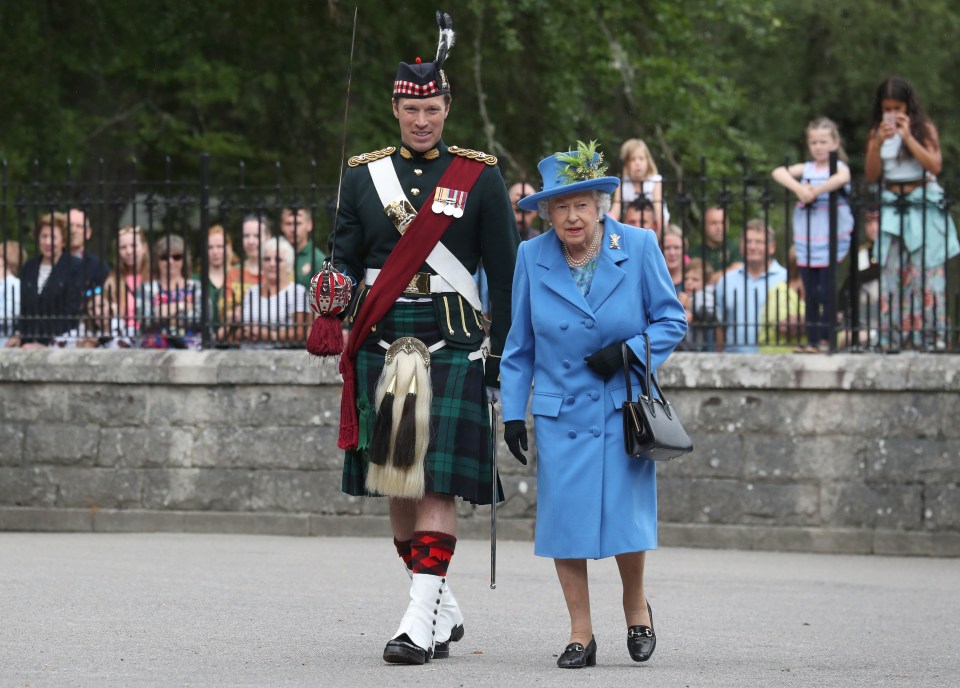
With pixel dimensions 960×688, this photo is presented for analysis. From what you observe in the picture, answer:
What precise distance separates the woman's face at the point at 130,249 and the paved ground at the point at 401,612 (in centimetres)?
191

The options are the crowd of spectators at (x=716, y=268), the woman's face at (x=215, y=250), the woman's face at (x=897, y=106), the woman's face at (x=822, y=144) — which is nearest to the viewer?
the crowd of spectators at (x=716, y=268)

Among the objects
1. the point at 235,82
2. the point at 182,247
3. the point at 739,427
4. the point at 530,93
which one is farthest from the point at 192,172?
the point at 739,427

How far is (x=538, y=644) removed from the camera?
775 cm

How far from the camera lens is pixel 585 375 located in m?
7.08

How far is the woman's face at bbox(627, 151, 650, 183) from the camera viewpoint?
1268 centimetres

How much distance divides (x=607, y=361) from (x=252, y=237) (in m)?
6.40

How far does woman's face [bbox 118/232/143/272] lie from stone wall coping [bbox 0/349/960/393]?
617 millimetres

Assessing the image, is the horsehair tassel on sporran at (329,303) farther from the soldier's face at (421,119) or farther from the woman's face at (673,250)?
the woman's face at (673,250)

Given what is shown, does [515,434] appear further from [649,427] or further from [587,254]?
[587,254]

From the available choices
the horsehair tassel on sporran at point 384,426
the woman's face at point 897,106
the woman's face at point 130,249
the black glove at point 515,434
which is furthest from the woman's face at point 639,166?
the black glove at point 515,434

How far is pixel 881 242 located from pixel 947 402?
3.58 feet

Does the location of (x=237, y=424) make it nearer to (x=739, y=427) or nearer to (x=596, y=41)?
(x=739, y=427)

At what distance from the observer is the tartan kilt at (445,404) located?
7.29 meters

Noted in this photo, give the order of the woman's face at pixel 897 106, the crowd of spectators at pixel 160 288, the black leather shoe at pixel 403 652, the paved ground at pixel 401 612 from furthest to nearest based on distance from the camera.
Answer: the crowd of spectators at pixel 160 288, the woman's face at pixel 897 106, the black leather shoe at pixel 403 652, the paved ground at pixel 401 612
